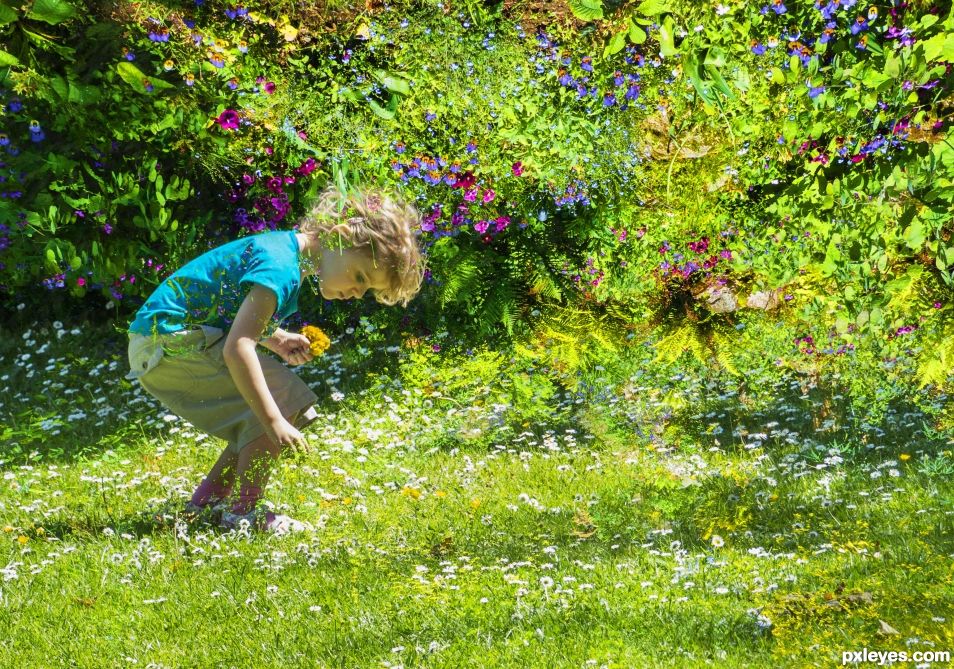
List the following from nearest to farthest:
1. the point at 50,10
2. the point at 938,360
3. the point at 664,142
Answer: the point at 50,10, the point at 938,360, the point at 664,142

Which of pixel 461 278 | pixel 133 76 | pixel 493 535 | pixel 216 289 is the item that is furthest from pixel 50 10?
pixel 461 278

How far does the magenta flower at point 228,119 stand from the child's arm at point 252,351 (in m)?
2.33

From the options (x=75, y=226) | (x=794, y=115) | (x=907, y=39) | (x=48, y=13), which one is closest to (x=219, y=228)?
(x=75, y=226)

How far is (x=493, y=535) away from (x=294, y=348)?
0.99 metres

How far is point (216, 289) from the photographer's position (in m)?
3.74

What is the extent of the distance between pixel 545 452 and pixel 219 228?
288 cm

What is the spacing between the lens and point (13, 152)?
6.04 meters

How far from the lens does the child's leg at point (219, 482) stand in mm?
3932

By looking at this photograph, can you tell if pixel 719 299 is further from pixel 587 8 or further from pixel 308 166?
pixel 587 8

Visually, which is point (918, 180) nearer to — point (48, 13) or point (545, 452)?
point (545, 452)

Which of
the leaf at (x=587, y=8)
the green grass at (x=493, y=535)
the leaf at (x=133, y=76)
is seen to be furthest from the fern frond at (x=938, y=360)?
the leaf at (x=133, y=76)

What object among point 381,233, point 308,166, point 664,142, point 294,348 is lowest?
point 294,348

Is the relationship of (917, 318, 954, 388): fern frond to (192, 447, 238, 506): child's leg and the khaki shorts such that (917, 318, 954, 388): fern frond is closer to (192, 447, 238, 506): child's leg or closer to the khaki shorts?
the khaki shorts

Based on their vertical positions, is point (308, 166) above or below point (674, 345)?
above
